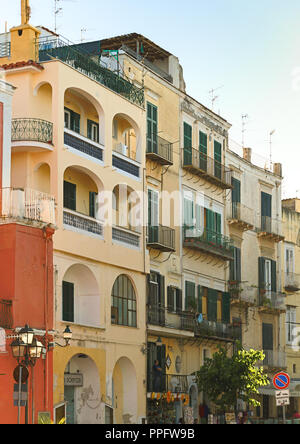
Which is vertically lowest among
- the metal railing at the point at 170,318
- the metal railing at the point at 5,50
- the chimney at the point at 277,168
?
the metal railing at the point at 170,318

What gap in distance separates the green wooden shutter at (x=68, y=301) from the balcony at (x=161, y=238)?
524 centimetres

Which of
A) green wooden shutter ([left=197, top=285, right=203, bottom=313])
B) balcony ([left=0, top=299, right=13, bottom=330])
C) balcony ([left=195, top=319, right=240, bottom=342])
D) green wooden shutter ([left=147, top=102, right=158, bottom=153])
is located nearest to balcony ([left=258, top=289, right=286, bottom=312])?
balcony ([left=195, top=319, right=240, bottom=342])

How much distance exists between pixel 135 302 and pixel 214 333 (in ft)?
24.1

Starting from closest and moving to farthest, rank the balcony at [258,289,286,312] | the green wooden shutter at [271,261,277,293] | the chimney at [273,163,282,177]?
the balcony at [258,289,286,312]
the green wooden shutter at [271,261,277,293]
the chimney at [273,163,282,177]

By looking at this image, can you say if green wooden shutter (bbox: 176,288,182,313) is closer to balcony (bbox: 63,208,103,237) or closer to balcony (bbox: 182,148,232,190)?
balcony (bbox: 182,148,232,190)

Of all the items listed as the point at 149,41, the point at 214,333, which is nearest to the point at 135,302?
the point at 214,333

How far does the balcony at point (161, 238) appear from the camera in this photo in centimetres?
3612

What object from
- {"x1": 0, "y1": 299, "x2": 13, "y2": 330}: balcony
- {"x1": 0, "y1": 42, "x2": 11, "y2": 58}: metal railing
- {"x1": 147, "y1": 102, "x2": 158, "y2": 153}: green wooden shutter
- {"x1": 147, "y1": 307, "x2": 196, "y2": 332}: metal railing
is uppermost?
{"x1": 0, "y1": 42, "x2": 11, "y2": 58}: metal railing

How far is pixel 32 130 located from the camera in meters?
30.2

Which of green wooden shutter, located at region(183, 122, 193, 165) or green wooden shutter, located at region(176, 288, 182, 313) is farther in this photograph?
green wooden shutter, located at region(183, 122, 193, 165)

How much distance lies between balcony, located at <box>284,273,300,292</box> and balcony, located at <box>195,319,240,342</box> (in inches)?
265

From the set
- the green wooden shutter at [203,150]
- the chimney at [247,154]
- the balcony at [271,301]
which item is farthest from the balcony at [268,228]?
the green wooden shutter at [203,150]

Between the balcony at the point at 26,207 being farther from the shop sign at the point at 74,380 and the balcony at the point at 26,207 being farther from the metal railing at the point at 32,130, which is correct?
the shop sign at the point at 74,380

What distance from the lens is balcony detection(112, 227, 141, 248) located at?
3322 cm
